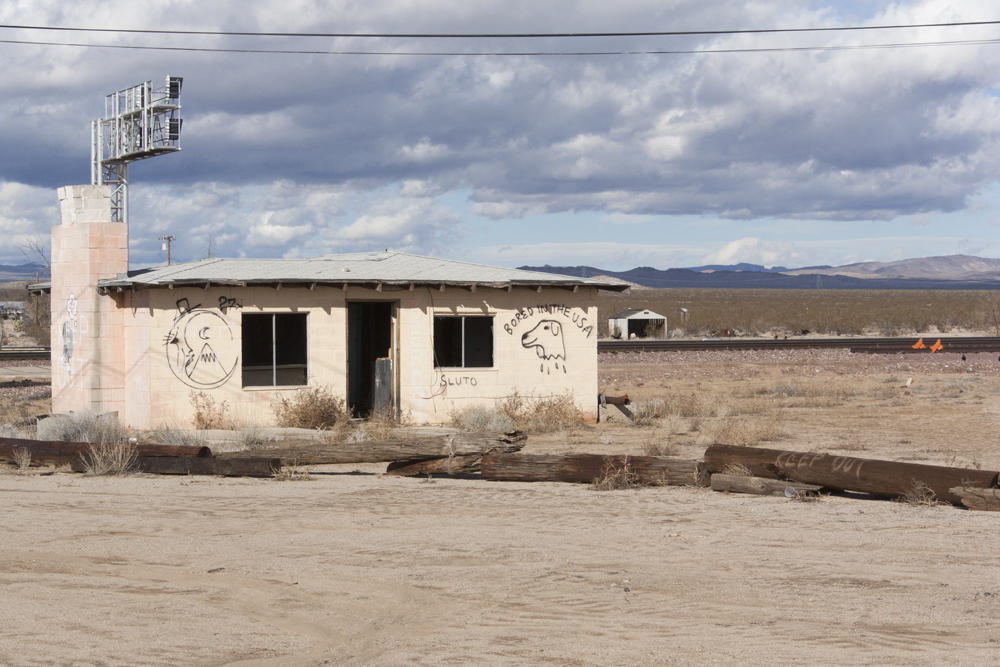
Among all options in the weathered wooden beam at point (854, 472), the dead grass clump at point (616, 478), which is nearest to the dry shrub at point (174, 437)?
the dead grass clump at point (616, 478)

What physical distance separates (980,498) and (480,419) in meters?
8.89

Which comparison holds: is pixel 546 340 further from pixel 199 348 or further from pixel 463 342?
pixel 199 348

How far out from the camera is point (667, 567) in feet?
24.0

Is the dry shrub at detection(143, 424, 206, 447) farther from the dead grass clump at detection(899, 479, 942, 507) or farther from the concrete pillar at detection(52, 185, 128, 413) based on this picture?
the dead grass clump at detection(899, 479, 942, 507)

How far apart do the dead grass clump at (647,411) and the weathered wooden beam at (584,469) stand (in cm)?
668

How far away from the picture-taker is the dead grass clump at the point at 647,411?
58.0ft

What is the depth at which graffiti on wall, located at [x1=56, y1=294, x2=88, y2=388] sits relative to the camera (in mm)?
16625

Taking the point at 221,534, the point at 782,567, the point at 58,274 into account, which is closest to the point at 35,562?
the point at 221,534

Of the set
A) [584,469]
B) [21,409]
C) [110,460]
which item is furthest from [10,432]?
[584,469]

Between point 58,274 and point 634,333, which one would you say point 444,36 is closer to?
point 58,274

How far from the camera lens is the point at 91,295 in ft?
54.0

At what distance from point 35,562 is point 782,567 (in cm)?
580

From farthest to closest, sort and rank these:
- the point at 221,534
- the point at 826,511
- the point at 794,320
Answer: the point at 794,320, the point at 826,511, the point at 221,534

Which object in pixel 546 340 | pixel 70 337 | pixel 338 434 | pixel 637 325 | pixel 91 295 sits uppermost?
pixel 91 295
